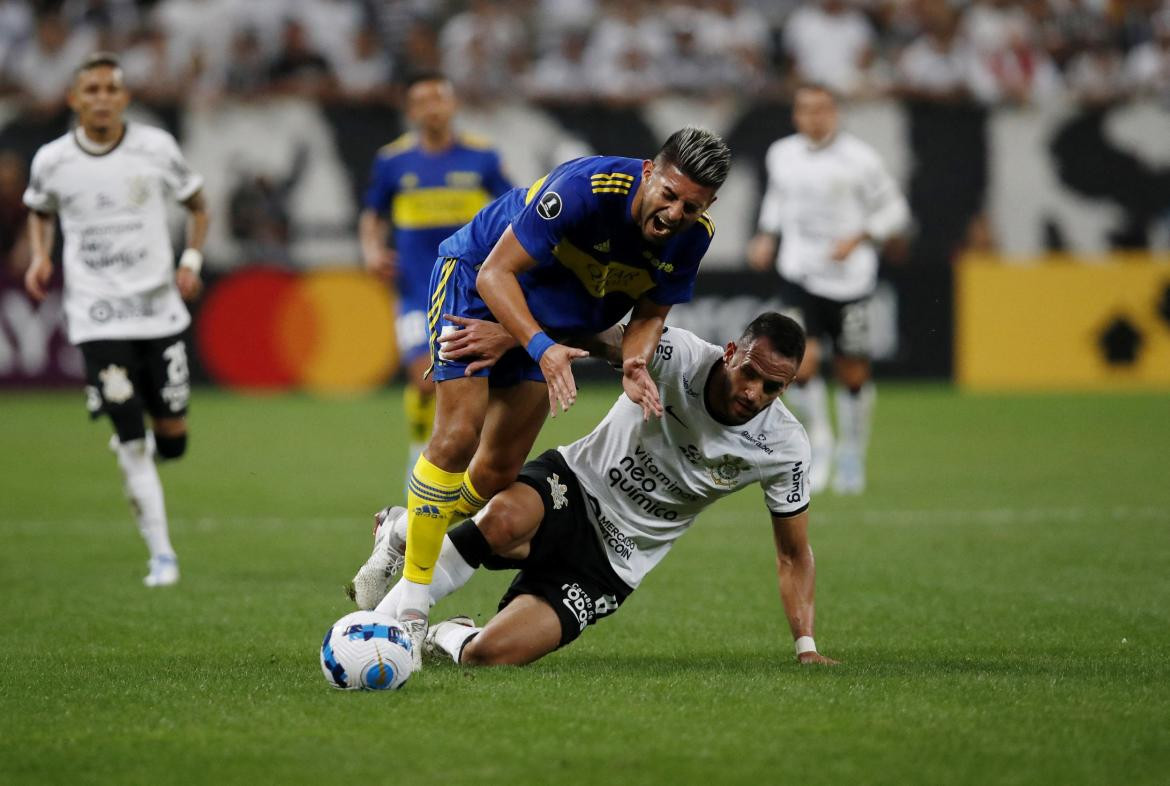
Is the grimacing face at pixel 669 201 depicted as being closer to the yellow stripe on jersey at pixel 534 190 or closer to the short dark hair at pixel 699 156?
the short dark hair at pixel 699 156

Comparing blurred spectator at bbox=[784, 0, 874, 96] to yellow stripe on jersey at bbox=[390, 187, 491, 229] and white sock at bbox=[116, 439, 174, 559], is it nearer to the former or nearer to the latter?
yellow stripe on jersey at bbox=[390, 187, 491, 229]

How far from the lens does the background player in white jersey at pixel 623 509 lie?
6.40 meters

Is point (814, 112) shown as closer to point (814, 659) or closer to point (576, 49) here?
point (814, 659)

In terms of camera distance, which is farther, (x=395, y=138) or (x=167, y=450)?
(x=395, y=138)

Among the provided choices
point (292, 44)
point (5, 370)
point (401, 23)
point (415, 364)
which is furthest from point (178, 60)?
point (415, 364)

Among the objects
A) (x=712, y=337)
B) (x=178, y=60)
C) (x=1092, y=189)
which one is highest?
(x=178, y=60)

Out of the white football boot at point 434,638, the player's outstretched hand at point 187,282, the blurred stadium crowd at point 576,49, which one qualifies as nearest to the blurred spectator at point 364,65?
the blurred stadium crowd at point 576,49

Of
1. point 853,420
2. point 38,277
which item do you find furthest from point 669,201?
point 853,420

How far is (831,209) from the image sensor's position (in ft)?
43.3

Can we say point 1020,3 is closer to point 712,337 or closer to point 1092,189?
A: point 1092,189

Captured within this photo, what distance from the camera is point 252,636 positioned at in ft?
23.1

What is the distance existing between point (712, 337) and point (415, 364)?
797 cm

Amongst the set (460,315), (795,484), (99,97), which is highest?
(99,97)

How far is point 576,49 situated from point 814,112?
9.12 meters
